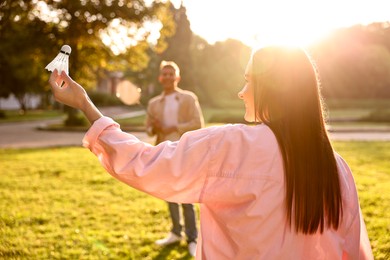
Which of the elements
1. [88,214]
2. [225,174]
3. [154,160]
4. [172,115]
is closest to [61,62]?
[154,160]

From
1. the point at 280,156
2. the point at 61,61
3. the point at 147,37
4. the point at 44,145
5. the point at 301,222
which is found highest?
the point at 147,37

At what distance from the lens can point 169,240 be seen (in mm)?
5254

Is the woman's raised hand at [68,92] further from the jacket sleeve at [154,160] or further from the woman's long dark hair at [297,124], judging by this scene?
the woman's long dark hair at [297,124]

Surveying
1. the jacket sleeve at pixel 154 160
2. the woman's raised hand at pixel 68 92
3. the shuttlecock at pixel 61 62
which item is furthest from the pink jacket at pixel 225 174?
the shuttlecock at pixel 61 62

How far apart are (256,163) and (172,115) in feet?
12.3

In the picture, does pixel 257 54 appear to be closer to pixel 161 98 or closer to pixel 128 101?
pixel 128 101

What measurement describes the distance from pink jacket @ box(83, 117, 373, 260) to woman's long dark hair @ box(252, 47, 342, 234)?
0.14ft

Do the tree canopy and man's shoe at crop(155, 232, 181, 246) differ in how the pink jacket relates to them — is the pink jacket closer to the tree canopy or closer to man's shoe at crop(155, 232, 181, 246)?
man's shoe at crop(155, 232, 181, 246)

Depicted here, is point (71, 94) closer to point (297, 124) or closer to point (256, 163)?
point (256, 163)

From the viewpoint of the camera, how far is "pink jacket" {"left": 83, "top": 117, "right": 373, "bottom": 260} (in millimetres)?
1559

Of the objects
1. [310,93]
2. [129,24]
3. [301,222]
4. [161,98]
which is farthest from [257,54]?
[129,24]

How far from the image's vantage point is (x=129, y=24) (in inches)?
1002

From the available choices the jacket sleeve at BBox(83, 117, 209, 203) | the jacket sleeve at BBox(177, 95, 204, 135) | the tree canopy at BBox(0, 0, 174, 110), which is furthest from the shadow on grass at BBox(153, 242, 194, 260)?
the tree canopy at BBox(0, 0, 174, 110)

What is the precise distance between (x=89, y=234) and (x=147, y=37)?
2142 centimetres
